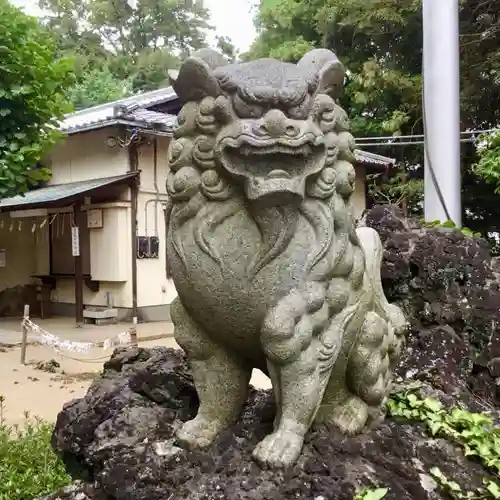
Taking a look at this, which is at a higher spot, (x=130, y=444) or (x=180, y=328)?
(x=180, y=328)

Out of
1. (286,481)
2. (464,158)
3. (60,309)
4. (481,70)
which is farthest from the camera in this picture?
(60,309)

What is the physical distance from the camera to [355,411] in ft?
6.20

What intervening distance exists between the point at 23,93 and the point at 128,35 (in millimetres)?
17843

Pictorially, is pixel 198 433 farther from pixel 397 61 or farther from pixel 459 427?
pixel 397 61

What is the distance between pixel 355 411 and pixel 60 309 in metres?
10.1

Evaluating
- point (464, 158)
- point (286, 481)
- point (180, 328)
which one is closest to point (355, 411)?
point (286, 481)

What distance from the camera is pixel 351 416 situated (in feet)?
6.17

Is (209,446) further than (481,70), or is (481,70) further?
(481,70)

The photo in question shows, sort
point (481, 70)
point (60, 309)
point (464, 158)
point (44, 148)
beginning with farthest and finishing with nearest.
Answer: point (60, 309)
point (464, 158)
point (481, 70)
point (44, 148)

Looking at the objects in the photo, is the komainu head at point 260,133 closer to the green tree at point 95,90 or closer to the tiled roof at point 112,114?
the tiled roof at point 112,114

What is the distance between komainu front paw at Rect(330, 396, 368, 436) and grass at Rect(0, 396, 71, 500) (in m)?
1.66

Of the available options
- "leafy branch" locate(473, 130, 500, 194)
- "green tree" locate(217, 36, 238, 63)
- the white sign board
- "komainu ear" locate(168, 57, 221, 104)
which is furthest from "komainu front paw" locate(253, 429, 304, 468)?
"green tree" locate(217, 36, 238, 63)

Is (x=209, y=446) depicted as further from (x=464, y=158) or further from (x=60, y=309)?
(x=60, y=309)

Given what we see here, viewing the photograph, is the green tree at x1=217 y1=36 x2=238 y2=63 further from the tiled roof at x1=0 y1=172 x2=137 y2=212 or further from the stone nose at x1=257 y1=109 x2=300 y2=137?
the stone nose at x1=257 y1=109 x2=300 y2=137
